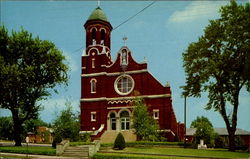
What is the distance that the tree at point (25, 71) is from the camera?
117 ft

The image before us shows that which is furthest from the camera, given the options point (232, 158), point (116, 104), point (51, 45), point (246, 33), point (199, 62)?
point (116, 104)

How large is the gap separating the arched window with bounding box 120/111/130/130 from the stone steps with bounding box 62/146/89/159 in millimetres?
16506

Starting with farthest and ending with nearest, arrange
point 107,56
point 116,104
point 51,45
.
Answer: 1. point 107,56
2. point 116,104
3. point 51,45

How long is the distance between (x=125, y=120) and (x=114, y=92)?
441 centimetres

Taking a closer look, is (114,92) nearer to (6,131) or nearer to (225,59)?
(225,59)

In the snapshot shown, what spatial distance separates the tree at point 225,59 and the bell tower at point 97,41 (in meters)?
15.7

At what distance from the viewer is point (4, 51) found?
36531mm

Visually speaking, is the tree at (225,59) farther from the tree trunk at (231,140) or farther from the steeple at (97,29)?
the steeple at (97,29)

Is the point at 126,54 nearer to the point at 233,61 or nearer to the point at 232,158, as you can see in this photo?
the point at 233,61

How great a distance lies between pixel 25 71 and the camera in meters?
36.1

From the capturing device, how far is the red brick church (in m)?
43.5

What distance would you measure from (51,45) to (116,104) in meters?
13.1

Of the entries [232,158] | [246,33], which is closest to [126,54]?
[246,33]

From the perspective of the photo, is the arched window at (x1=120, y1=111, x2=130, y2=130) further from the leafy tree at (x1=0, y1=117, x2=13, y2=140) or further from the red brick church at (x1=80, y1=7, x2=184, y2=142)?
the leafy tree at (x1=0, y1=117, x2=13, y2=140)
